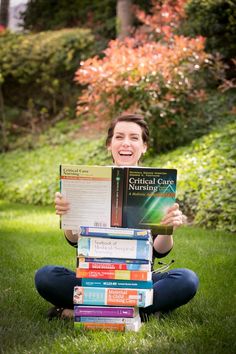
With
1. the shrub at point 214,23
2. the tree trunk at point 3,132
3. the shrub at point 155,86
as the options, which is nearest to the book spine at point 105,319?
the shrub at point 155,86

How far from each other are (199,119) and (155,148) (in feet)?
2.79

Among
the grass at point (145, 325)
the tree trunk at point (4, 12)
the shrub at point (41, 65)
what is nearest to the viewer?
the grass at point (145, 325)

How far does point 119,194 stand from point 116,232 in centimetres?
20

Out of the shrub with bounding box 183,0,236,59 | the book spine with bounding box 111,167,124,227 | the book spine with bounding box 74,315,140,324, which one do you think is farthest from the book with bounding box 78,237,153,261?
the shrub with bounding box 183,0,236,59

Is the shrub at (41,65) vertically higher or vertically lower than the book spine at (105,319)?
higher

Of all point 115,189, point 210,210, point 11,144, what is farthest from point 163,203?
point 11,144

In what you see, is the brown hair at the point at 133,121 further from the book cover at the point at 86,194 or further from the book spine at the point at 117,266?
the book spine at the point at 117,266

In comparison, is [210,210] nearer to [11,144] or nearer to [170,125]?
[170,125]

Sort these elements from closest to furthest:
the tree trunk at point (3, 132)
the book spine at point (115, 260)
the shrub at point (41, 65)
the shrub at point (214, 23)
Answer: the book spine at point (115, 260), the shrub at point (214, 23), the tree trunk at point (3, 132), the shrub at point (41, 65)

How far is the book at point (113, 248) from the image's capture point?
2.96m

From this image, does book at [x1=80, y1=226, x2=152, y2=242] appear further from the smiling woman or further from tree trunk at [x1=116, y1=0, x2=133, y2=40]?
tree trunk at [x1=116, y1=0, x2=133, y2=40]

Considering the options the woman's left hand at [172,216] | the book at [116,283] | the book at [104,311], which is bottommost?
the book at [104,311]

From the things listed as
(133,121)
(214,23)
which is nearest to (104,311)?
(133,121)

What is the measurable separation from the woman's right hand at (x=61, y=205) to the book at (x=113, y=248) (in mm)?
171
